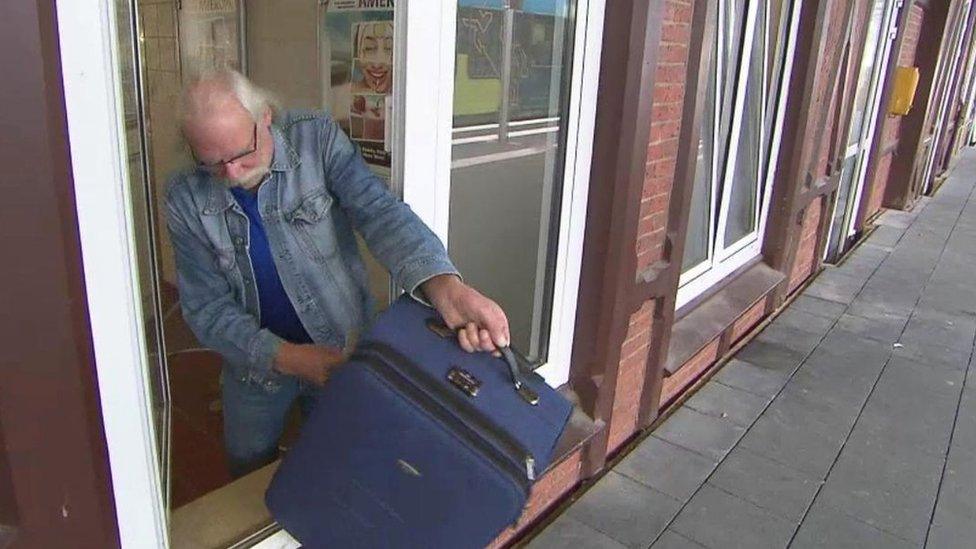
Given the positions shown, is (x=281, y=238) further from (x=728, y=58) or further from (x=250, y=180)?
(x=728, y=58)

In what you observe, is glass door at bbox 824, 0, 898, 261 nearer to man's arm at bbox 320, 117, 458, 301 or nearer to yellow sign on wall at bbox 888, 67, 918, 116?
yellow sign on wall at bbox 888, 67, 918, 116

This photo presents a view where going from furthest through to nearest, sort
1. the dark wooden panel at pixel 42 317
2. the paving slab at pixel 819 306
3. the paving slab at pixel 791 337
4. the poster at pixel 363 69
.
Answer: the paving slab at pixel 819 306 < the paving slab at pixel 791 337 < the poster at pixel 363 69 < the dark wooden panel at pixel 42 317

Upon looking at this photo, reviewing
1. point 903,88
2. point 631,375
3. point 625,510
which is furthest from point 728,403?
point 903,88

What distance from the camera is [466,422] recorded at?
4.36ft

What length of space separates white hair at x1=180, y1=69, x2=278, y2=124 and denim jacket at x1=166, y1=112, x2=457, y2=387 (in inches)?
4.4

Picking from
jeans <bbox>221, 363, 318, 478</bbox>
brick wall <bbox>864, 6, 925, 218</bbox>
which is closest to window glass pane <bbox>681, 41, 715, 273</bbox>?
jeans <bbox>221, 363, 318, 478</bbox>

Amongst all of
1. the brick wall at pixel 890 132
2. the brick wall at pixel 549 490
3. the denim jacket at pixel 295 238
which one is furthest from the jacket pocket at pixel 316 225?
the brick wall at pixel 890 132

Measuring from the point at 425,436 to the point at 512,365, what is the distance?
0.21 m

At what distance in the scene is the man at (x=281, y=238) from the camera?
4.79 ft

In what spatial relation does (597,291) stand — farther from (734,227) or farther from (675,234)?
(734,227)

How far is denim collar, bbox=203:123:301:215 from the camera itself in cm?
154

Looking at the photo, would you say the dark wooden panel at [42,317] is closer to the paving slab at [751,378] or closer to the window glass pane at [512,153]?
the window glass pane at [512,153]

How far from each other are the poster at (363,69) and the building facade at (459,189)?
11 millimetres

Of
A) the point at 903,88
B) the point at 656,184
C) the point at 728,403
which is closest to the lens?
the point at 656,184
